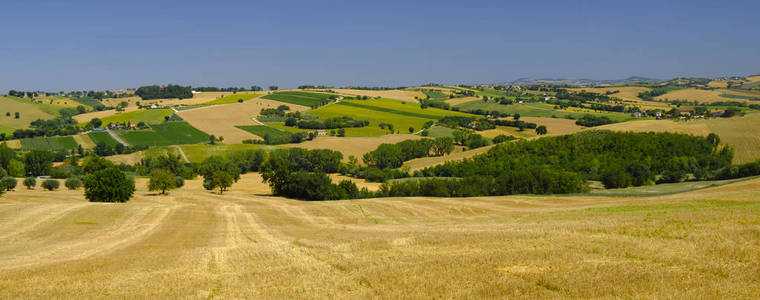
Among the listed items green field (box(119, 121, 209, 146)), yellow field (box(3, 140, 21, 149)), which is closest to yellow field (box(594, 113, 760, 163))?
green field (box(119, 121, 209, 146))

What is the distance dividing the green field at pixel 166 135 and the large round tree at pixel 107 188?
3142 inches

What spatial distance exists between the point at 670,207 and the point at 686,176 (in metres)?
60.3

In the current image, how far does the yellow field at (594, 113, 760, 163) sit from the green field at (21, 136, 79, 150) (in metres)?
156

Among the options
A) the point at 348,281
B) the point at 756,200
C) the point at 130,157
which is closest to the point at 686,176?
the point at 756,200

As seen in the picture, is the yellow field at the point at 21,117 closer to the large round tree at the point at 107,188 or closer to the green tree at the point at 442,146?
the large round tree at the point at 107,188

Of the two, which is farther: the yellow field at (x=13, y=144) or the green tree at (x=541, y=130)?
the green tree at (x=541, y=130)

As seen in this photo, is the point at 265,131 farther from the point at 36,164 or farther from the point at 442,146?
the point at 36,164

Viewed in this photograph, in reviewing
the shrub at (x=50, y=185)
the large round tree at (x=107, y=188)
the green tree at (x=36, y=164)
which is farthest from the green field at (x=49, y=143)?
the large round tree at (x=107, y=188)

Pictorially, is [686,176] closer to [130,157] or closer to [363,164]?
[363,164]

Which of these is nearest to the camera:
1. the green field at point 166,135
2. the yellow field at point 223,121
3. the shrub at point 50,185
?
the shrub at point 50,185

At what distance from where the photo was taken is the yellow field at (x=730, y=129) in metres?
97.4

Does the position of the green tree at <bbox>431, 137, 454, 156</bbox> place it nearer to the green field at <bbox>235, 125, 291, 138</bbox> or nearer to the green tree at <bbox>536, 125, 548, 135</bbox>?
the green tree at <bbox>536, 125, 548, 135</bbox>

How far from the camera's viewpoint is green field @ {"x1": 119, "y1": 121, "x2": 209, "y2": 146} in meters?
145

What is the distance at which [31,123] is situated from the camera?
565 feet
